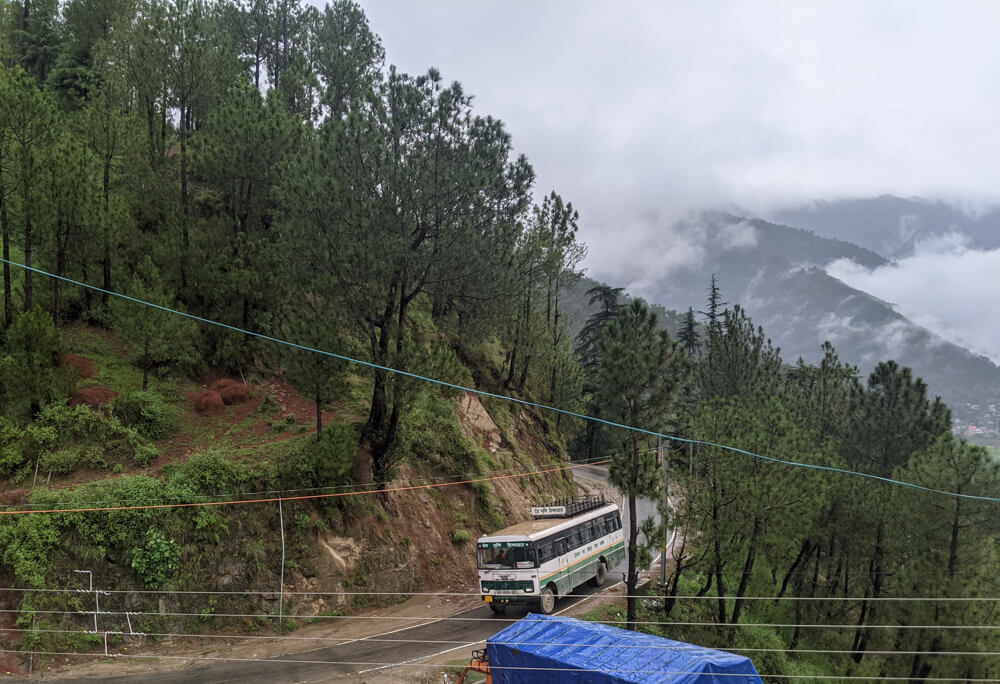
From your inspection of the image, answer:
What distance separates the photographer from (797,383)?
35.3 m

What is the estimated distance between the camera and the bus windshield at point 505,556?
21.1m

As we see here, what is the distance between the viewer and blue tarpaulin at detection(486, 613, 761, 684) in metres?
12.9

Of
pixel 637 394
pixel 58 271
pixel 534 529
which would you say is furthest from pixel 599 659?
pixel 58 271

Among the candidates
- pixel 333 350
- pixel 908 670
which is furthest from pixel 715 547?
pixel 333 350

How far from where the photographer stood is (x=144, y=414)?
73.7 ft

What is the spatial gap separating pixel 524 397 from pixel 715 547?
22.7 m

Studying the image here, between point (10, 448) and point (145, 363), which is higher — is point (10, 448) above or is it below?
below

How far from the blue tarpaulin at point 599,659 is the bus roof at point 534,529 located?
6208 mm

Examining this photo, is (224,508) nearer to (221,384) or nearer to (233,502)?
(233,502)

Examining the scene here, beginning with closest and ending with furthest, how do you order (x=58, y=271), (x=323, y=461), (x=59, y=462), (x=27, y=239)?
(x=59, y=462)
(x=323, y=461)
(x=27, y=239)
(x=58, y=271)

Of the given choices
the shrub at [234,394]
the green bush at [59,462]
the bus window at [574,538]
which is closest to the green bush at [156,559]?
the green bush at [59,462]

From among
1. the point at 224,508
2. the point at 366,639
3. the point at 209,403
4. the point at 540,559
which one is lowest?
the point at 366,639

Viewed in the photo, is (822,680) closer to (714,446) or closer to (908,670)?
(908,670)

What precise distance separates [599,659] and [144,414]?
61.1ft
